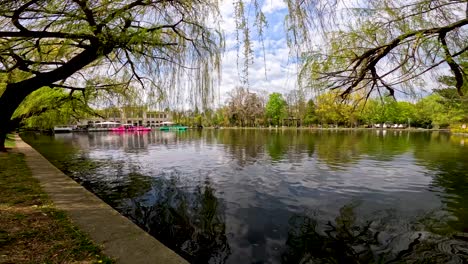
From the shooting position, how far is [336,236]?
754 centimetres

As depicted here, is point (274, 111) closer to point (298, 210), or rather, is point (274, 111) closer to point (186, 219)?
point (298, 210)

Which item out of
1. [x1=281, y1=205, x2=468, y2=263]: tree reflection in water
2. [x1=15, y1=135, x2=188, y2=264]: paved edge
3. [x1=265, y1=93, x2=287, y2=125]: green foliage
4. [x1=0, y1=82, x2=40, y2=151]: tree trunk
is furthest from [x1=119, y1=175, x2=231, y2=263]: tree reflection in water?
[x1=265, y1=93, x2=287, y2=125]: green foliage

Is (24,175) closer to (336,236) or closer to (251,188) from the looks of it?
(251,188)

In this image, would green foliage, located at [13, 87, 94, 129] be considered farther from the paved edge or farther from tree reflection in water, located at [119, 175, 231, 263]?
the paved edge

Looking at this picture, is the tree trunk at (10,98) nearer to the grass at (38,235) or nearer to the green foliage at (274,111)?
the grass at (38,235)

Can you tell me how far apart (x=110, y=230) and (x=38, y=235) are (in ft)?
3.87

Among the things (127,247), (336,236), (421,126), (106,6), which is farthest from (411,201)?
(421,126)

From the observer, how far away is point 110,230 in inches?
236

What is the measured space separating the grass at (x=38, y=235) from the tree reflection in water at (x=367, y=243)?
3867mm

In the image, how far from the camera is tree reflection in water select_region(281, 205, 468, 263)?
6.37 m

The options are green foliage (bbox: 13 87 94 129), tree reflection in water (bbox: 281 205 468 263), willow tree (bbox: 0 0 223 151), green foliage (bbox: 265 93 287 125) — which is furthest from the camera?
green foliage (bbox: 265 93 287 125)

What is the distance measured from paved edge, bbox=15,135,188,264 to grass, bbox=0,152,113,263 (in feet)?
0.64

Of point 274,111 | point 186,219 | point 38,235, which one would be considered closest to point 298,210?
point 186,219

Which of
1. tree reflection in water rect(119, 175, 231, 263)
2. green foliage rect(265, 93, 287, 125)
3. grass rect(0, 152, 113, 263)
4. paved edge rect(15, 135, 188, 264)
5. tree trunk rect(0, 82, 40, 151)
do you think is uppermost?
green foliage rect(265, 93, 287, 125)
